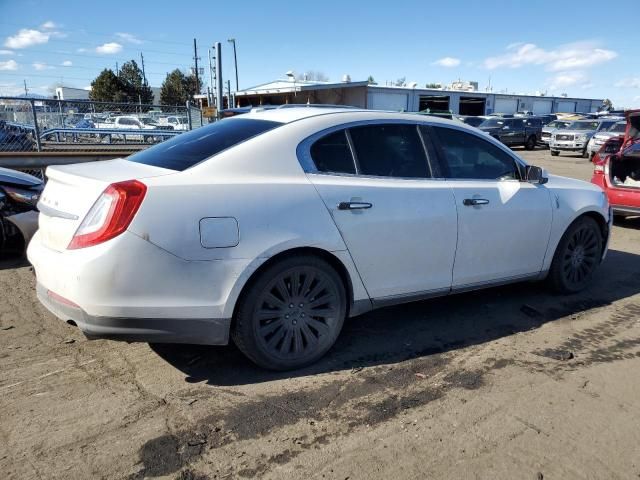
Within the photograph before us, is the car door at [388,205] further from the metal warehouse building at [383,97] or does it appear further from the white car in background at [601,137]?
the metal warehouse building at [383,97]

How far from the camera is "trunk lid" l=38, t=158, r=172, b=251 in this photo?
297 cm

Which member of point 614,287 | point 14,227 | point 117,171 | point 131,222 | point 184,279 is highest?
point 117,171

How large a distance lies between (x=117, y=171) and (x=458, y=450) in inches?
101

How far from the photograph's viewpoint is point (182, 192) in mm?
2904

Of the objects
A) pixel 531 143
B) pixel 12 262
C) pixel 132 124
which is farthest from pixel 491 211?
pixel 531 143

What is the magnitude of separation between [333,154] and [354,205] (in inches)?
15.6

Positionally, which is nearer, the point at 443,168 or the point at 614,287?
the point at 443,168

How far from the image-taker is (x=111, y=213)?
9.25ft

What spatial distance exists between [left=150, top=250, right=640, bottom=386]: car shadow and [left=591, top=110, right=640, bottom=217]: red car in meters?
2.81

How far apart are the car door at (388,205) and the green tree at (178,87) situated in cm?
6864

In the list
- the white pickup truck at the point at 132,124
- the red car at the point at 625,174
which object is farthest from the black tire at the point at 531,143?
the red car at the point at 625,174

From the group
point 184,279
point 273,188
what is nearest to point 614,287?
point 273,188

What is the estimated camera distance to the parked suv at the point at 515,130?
28.8 m

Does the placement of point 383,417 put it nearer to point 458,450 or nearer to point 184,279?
point 458,450
